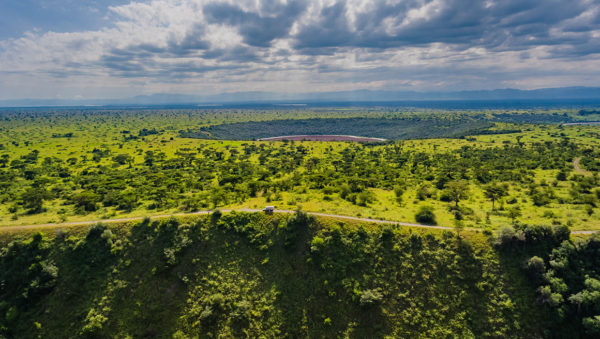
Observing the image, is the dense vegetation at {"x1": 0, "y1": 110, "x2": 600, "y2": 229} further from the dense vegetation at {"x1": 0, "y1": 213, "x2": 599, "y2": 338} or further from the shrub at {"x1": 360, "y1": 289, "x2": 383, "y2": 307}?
the shrub at {"x1": 360, "y1": 289, "x2": 383, "y2": 307}

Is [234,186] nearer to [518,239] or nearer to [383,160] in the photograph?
[518,239]

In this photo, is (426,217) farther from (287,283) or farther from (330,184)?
(330,184)

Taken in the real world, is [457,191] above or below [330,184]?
above

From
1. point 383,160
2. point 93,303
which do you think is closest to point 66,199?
point 93,303

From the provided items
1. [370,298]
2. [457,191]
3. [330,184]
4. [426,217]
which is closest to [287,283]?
[370,298]

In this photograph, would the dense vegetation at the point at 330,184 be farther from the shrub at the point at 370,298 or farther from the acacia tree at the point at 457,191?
the shrub at the point at 370,298

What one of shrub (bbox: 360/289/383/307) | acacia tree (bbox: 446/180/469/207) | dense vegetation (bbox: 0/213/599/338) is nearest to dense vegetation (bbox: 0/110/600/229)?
acacia tree (bbox: 446/180/469/207)
